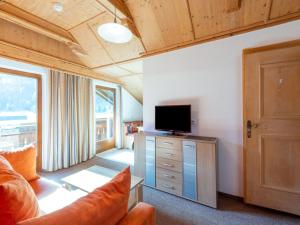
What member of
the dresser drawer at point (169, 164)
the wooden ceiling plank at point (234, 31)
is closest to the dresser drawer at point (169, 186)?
the dresser drawer at point (169, 164)

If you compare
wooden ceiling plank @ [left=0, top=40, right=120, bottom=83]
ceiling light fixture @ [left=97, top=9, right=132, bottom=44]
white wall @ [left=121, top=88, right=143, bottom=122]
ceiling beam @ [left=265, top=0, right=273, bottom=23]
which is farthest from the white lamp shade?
white wall @ [left=121, top=88, right=143, bottom=122]

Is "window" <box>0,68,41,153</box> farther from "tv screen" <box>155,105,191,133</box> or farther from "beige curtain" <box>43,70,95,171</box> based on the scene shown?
"tv screen" <box>155,105,191,133</box>

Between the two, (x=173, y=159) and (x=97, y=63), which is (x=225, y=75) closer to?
(x=173, y=159)

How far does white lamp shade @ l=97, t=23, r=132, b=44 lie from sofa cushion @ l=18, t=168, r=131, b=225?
1397mm

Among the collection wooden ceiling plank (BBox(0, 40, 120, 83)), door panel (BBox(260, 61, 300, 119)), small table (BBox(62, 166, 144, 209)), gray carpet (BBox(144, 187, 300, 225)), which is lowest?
gray carpet (BBox(144, 187, 300, 225))

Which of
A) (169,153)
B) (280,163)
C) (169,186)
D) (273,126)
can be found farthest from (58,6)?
(280,163)

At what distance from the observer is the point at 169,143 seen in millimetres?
2430

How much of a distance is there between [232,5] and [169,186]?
2.59 metres

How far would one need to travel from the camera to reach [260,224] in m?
1.79

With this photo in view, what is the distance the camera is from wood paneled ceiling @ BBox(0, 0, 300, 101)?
2.04 meters

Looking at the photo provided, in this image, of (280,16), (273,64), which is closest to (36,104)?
(273,64)

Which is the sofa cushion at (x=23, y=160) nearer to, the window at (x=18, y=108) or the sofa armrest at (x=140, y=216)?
the window at (x=18, y=108)

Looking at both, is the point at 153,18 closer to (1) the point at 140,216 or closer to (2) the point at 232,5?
(2) the point at 232,5

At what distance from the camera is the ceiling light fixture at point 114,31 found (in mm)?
1597
